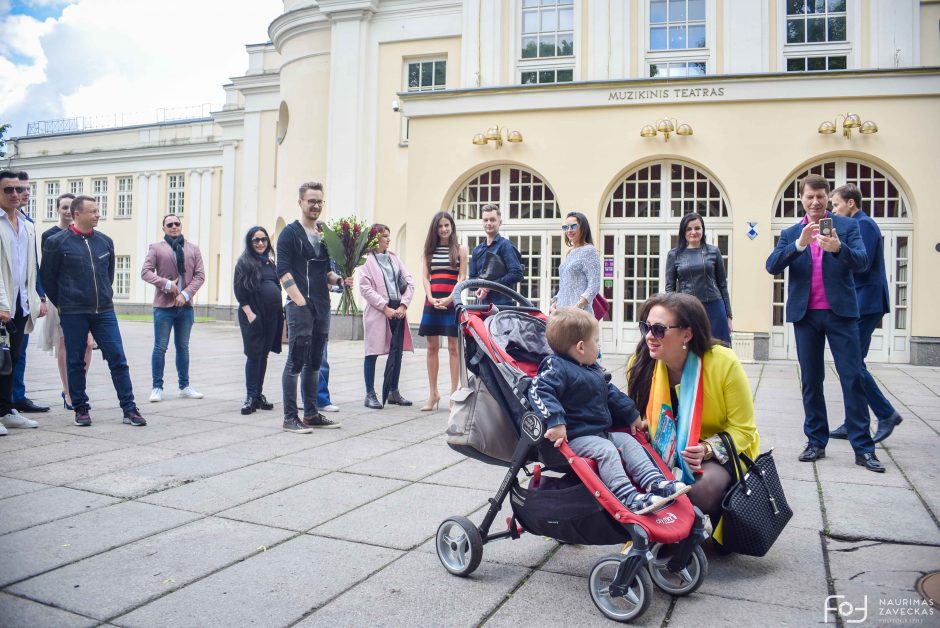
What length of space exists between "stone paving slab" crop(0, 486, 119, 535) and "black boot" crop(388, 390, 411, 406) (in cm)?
417

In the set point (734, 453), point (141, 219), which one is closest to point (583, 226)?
point (734, 453)

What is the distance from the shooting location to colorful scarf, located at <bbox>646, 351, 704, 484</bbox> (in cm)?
341

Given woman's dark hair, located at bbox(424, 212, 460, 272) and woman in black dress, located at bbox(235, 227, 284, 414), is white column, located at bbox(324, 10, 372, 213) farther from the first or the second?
woman's dark hair, located at bbox(424, 212, 460, 272)

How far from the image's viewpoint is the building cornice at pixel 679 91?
14148mm

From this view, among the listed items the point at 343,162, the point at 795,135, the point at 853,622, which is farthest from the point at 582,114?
the point at 853,622

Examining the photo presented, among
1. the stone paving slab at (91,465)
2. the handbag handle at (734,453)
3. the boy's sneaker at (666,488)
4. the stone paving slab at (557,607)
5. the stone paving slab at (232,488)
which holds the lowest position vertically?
the stone paving slab at (557,607)

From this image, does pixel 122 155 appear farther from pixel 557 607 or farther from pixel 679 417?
pixel 557 607

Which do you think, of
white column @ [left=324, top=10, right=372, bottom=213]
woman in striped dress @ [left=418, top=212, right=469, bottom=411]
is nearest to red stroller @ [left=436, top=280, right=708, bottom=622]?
woman in striped dress @ [left=418, top=212, right=469, bottom=411]

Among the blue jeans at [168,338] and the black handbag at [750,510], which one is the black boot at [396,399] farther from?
the black handbag at [750,510]

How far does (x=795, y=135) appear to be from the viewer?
1462 cm

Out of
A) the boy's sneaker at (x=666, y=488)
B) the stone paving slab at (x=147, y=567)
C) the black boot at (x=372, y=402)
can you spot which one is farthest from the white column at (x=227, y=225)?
the boy's sneaker at (x=666, y=488)

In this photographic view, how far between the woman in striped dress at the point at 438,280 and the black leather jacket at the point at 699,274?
218cm

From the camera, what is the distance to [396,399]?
8.52m

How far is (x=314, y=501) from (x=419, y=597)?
1.56 meters
